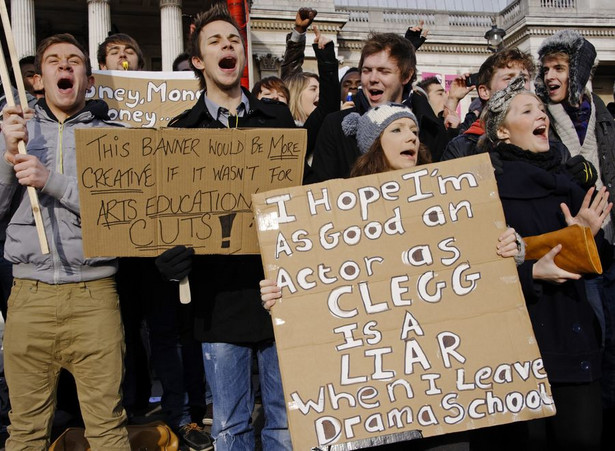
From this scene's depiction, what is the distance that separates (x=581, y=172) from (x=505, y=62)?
1.42 meters

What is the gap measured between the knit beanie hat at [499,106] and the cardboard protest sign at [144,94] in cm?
268

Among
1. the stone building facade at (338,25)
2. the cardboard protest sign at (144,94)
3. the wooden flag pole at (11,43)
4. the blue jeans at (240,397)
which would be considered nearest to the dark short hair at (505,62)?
the cardboard protest sign at (144,94)

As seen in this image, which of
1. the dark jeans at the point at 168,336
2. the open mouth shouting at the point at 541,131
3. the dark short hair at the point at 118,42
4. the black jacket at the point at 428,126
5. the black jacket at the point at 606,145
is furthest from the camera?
the dark short hair at the point at 118,42

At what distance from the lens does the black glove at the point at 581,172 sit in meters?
3.25

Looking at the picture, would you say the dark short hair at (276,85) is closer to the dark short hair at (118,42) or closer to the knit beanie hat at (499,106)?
the dark short hair at (118,42)

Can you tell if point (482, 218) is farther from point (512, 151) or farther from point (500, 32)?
point (500, 32)

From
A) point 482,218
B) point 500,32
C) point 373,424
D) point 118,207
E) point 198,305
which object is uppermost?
point 500,32

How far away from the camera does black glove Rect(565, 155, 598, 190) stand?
3.25 metres

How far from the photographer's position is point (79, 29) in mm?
28594

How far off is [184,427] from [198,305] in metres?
1.62

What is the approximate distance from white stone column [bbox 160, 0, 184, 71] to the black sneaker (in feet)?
70.2

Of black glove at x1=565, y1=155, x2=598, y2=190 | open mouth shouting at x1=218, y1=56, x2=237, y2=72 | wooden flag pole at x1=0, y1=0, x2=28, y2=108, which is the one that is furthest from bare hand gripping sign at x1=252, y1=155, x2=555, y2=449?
wooden flag pole at x1=0, y1=0, x2=28, y2=108

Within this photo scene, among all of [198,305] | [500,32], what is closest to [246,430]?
[198,305]

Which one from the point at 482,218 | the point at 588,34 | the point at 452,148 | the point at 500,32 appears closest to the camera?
the point at 482,218
